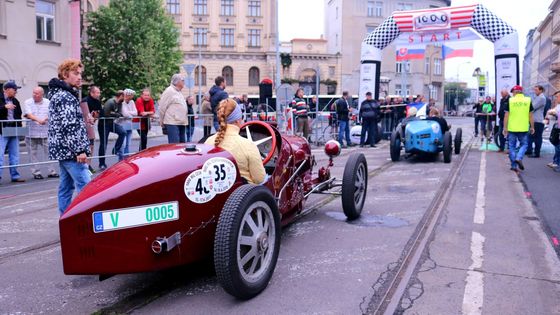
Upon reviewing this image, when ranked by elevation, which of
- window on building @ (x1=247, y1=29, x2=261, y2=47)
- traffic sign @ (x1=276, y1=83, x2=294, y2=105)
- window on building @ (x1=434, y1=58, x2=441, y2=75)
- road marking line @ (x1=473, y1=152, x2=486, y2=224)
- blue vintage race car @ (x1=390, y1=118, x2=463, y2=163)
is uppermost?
window on building @ (x1=247, y1=29, x2=261, y2=47)

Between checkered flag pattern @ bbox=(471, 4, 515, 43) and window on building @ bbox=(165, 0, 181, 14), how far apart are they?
49.6 metres

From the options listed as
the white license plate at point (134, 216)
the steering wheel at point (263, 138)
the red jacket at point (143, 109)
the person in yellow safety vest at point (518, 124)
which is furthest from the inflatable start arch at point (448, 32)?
the white license plate at point (134, 216)

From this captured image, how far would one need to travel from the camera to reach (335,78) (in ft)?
208

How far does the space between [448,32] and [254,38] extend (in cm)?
4623

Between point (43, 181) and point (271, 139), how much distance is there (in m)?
6.57

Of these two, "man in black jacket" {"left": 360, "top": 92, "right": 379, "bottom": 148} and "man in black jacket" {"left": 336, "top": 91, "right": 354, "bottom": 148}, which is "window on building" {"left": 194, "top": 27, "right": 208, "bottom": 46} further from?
"man in black jacket" {"left": 360, "top": 92, "right": 379, "bottom": 148}

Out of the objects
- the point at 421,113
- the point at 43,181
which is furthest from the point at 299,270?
the point at 421,113

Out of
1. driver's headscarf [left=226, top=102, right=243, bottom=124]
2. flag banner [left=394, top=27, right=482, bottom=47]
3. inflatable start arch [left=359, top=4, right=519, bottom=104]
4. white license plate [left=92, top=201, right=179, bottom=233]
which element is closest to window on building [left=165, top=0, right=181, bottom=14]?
flag banner [left=394, top=27, right=482, bottom=47]

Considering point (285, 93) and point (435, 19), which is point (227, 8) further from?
point (435, 19)

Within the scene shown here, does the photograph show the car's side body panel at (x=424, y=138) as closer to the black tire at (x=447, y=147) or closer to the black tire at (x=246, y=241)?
the black tire at (x=447, y=147)

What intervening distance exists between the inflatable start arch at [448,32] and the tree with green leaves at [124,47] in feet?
56.6

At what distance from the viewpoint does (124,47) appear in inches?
1282

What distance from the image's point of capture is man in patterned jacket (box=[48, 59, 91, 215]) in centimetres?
510

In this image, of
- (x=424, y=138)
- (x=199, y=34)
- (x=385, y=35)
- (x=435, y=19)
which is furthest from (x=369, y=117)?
(x=199, y=34)
